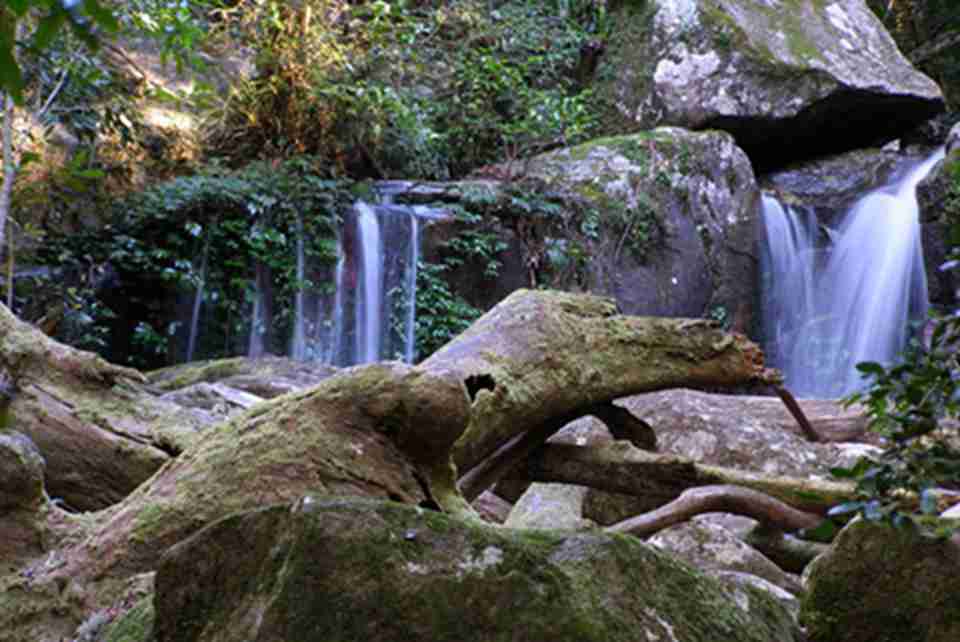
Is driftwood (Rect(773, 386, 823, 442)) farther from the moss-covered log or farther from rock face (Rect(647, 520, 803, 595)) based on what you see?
the moss-covered log

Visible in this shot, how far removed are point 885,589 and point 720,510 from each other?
121 cm

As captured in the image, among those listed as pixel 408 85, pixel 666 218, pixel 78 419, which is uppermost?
pixel 408 85

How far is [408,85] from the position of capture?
420 inches

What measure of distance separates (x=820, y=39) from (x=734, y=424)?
8793 mm

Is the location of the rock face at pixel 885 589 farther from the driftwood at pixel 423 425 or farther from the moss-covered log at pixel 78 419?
the moss-covered log at pixel 78 419

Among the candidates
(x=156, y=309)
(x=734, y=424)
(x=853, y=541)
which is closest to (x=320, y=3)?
(x=156, y=309)

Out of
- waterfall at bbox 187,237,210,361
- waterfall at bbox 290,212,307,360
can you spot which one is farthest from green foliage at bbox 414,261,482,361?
waterfall at bbox 187,237,210,361

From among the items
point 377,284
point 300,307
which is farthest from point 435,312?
point 300,307

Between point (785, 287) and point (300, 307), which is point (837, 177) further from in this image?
point (300, 307)

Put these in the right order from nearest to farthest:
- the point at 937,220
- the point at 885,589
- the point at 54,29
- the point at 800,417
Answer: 1. the point at 54,29
2. the point at 885,589
3. the point at 800,417
4. the point at 937,220

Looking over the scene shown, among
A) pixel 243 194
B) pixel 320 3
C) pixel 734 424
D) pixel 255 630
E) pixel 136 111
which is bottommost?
pixel 734 424

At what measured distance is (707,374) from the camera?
137 inches

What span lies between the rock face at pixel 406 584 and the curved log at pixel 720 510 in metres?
1.47

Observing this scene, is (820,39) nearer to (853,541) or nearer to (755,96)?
(755,96)
